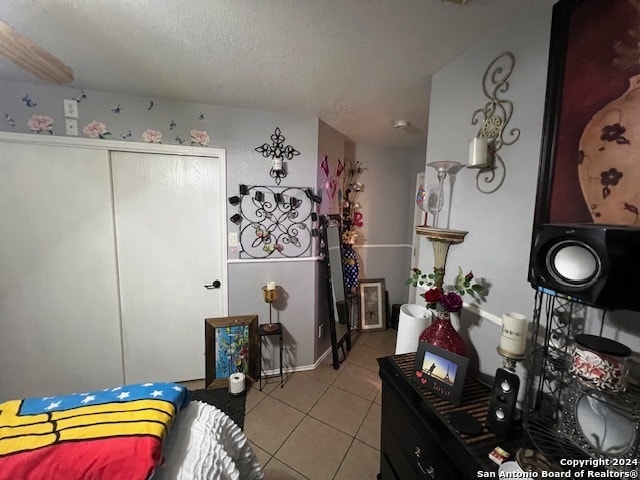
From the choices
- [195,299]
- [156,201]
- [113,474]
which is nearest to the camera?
[113,474]

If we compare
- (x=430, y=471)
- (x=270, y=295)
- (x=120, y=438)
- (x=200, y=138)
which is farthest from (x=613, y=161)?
(x=200, y=138)

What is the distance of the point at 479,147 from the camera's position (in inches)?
42.5

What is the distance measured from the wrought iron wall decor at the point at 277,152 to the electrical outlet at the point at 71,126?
1272 mm

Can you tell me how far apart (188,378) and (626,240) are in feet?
9.30

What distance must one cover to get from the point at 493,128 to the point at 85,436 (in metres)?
1.94

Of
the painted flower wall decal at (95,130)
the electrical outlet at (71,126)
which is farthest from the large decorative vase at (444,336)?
the electrical outlet at (71,126)

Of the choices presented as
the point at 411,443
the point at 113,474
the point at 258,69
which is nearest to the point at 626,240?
the point at 411,443

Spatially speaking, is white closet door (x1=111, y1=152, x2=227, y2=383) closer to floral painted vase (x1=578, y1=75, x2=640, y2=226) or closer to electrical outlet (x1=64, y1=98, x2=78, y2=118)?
electrical outlet (x1=64, y1=98, x2=78, y2=118)

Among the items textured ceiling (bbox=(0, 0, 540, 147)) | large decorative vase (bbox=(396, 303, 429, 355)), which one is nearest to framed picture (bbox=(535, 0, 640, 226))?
textured ceiling (bbox=(0, 0, 540, 147))

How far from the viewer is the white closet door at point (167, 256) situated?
2.01m

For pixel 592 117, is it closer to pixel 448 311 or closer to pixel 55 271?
pixel 448 311

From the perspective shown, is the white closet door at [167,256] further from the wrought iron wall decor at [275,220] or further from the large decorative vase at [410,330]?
the large decorative vase at [410,330]

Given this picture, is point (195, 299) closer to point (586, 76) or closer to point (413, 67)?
point (413, 67)

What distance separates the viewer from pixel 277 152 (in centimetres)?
217
